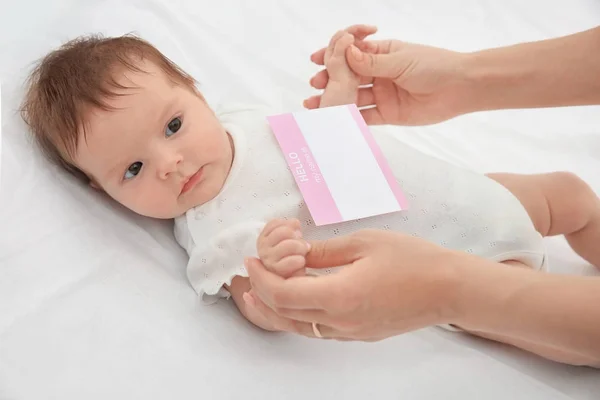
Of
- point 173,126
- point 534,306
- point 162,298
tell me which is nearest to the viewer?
point 534,306

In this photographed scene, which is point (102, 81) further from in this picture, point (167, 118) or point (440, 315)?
point (440, 315)

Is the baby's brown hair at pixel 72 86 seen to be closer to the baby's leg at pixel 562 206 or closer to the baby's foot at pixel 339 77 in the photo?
the baby's foot at pixel 339 77

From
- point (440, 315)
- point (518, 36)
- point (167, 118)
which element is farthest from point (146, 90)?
point (518, 36)

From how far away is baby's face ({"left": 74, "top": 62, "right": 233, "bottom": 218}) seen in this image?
1.11 meters

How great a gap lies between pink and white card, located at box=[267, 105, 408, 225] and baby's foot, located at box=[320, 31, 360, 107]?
0.05 meters

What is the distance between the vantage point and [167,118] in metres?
1.16

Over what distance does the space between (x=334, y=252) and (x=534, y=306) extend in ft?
0.83

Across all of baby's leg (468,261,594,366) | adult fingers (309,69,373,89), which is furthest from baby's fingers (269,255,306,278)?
adult fingers (309,69,373,89)

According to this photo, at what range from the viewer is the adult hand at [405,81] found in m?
1.26

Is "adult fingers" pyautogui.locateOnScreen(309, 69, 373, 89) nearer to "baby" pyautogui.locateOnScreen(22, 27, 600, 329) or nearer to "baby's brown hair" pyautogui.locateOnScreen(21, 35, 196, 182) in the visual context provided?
"baby" pyautogui.locateOnScreen(22, 27, 600, 329)

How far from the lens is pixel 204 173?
1.18 meters

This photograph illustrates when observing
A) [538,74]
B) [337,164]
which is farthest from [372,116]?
[538,74]

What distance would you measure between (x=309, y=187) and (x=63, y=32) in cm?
67

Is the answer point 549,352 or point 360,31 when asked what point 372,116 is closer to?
point 360,31
